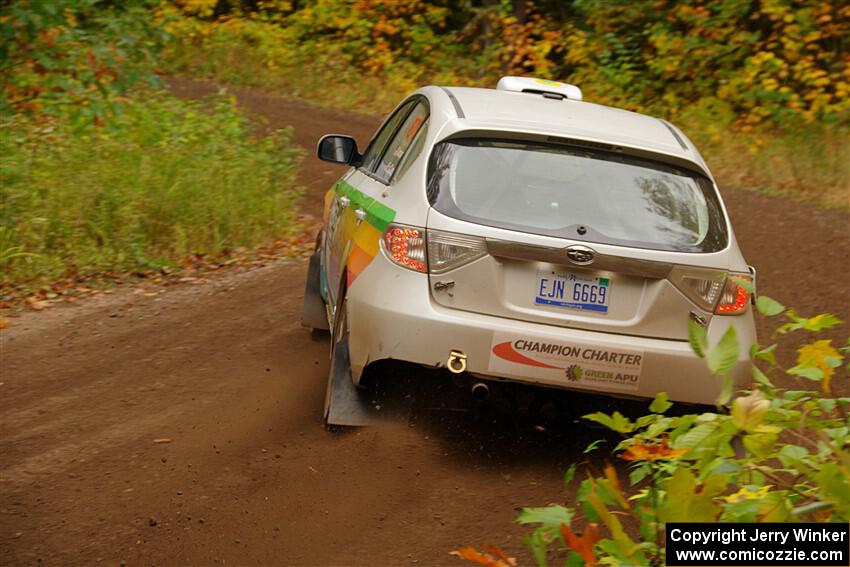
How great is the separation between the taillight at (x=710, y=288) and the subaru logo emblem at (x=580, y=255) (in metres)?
0.39

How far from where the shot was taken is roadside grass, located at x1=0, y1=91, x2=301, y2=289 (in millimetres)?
9227

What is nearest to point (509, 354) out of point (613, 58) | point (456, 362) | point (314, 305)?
point (456, 362)

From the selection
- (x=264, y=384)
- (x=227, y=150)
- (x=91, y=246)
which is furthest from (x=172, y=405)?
(x=227, y=150)

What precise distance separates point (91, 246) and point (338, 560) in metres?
5.83

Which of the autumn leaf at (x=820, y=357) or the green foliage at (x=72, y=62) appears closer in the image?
the autumn leaf at (x=820, y=357)

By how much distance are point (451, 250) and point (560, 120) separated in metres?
1.01

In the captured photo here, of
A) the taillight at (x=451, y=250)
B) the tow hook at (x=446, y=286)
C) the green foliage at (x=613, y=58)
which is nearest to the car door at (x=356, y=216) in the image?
the taillight at (x=451, y=250)

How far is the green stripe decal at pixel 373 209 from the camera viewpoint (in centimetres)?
514

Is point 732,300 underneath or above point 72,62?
above

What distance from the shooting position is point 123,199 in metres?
9.82

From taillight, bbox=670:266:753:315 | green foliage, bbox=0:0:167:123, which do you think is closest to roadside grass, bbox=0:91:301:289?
green foliage, bbox=0:0:167:123

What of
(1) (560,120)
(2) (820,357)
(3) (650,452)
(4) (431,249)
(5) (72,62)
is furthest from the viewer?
(5) (72,62)

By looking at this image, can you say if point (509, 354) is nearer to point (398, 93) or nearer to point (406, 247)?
point (406, 247)

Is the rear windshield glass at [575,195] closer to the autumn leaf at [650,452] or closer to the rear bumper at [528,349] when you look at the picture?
the rear bumper at [528,349]
